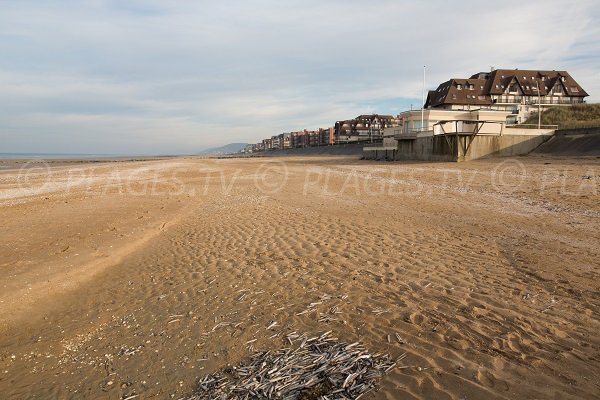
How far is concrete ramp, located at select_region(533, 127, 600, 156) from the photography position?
99.5 feet

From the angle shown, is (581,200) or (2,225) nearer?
(2,225)

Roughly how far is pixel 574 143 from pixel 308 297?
37.4m

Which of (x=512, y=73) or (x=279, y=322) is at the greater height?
(x=512, y=73)

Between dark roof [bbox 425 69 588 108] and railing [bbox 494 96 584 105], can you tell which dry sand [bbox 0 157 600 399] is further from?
railing [bbox 494 96 584 105]

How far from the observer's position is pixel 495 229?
8594 millimetres

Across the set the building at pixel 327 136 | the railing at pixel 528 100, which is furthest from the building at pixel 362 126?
the railing at pixel 528 100

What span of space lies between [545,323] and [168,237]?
304 inches

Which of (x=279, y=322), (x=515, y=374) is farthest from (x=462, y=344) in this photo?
(x=279, y=322)

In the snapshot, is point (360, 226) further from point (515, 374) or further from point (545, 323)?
point (515, 374)

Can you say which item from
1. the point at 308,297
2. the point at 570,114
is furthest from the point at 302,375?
the point at 570,114

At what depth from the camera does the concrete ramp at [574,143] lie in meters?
30.3

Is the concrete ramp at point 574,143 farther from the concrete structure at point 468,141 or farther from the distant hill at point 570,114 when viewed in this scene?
the distant hill at point 570,114

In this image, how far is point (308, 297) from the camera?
5.07 meters

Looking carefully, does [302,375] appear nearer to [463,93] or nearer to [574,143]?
[574,143]
